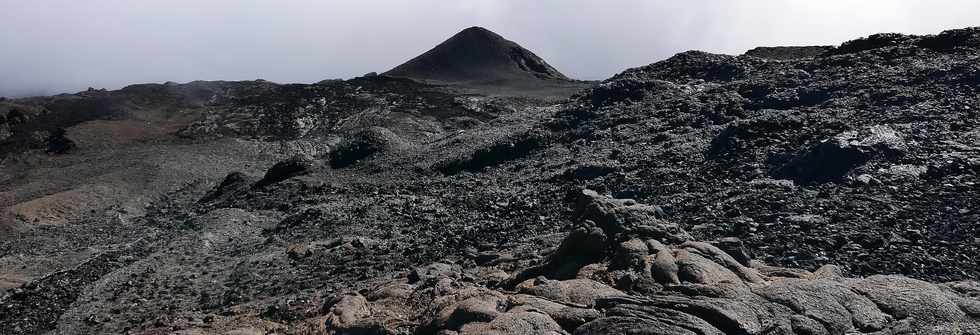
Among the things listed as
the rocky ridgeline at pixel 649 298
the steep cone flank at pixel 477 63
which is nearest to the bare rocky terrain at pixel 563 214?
the rocky ridgeline at pixel 649 298

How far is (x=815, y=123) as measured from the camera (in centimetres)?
2736

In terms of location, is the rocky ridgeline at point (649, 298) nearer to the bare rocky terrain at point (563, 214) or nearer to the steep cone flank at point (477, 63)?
the bare rocky terrain at point (563, 214)

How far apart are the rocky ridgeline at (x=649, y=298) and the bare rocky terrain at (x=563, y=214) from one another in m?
0.05

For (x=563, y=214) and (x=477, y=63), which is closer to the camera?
(x=563, y=214)

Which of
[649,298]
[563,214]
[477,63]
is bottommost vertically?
[563,214]

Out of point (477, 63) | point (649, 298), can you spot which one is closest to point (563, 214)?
point (649, 298)

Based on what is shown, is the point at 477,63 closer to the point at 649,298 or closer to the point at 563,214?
the point at 563,214

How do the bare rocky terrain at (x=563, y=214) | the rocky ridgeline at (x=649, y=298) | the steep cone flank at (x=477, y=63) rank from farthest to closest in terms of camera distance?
1. the steep cone flank at (x=477, y=63)
2. the bare rocky terrain at (x=563, y=214)
3. the rocky ridgeline at (x=649, y=298)

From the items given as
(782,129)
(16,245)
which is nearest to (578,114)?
(782,129)

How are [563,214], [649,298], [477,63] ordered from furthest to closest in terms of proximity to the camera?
1. [477,63]
2. [563,214]
3. [649,298]

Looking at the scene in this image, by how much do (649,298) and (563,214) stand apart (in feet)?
38.1

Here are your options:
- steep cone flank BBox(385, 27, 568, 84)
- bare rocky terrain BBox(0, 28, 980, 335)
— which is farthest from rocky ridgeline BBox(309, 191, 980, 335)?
steep cone flank BBox(385, 27, 568, 84)

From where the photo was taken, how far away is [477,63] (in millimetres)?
74625

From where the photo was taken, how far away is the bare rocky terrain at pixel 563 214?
1281cm
